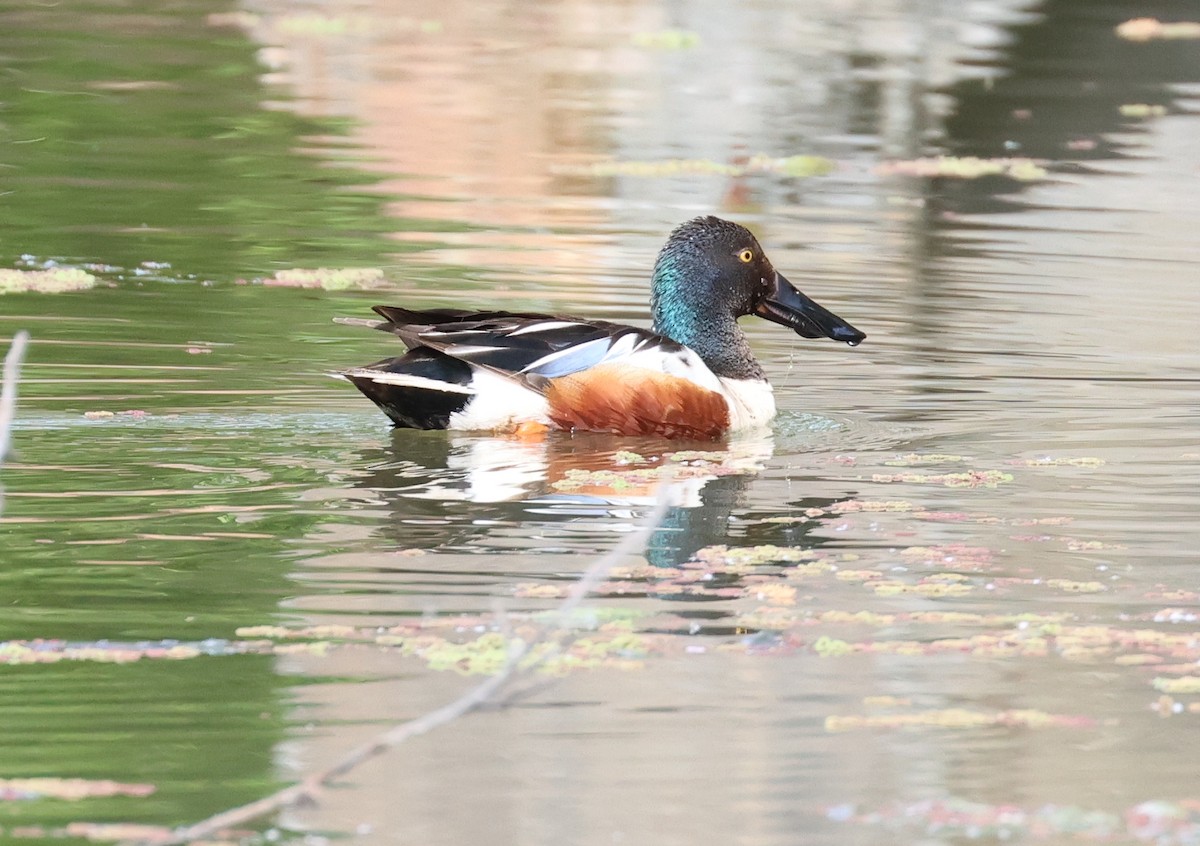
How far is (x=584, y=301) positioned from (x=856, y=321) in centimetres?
145

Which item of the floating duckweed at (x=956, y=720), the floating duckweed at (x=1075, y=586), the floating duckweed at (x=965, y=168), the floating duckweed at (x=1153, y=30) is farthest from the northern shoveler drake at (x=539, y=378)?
the floating duckweed at (x=1153, y=30)

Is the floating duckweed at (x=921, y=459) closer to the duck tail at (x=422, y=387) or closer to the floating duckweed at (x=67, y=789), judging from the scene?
the duck tail at (x=422, y=387)

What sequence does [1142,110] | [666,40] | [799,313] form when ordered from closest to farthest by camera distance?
[799,313] → [1142,110] → [666,40]

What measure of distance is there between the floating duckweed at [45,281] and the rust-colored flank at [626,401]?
3.61m

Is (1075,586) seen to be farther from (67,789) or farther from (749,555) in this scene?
(67,789)

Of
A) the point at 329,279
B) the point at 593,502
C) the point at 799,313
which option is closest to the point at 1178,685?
the point at 593,502

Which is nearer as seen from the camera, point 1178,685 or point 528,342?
point 1178,685

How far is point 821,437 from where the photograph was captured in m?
9.10

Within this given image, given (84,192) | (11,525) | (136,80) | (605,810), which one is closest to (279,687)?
(605,810)

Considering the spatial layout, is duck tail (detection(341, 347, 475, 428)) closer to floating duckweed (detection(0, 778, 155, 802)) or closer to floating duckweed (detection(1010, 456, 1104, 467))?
floating duckweed (detection(1010, 456, 1104, 467))

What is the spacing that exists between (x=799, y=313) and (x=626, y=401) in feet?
4.94

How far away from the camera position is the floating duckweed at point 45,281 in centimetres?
1129

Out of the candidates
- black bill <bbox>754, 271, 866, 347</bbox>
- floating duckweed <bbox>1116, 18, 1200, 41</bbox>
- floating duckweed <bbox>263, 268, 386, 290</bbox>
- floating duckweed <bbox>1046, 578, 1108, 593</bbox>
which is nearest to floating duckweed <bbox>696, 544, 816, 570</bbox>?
floating duckweed <bbox>1046, 578, 1108, 593</bbox>

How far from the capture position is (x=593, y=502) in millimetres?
7684
